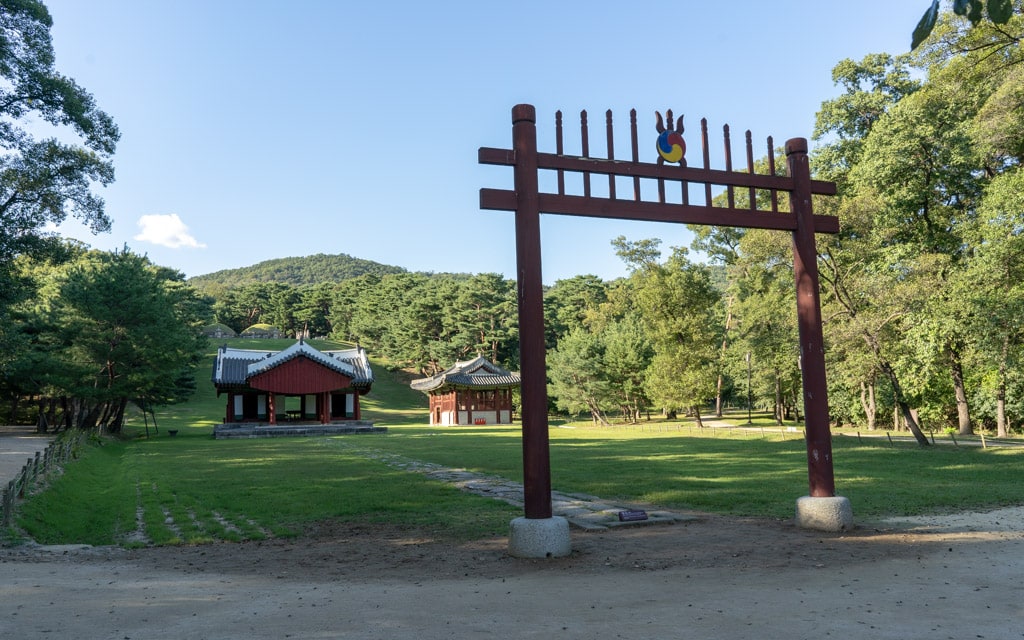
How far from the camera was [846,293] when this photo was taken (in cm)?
2033

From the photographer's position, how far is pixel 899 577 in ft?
17.9

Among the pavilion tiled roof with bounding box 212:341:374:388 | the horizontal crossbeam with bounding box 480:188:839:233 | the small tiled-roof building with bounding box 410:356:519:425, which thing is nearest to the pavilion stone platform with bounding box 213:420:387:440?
the pavilion tiled roof with bounding box 212:341:374:388

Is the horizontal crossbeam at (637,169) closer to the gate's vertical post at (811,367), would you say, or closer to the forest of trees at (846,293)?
the gate's vertical post at (811,367)

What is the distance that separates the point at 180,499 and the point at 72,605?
23.6ft

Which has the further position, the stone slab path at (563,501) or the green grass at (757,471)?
the green grass at (757,471)

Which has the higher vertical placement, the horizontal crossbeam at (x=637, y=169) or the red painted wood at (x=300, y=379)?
the horizontal crossbeam at (x=637, y=169)

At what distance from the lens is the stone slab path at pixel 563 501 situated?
847 centimetres

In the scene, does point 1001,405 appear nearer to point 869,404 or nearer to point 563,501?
point 869,404

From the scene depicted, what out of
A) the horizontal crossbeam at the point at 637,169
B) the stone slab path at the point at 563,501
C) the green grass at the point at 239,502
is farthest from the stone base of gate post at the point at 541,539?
the horizontal crossbeam at the point at 637,169

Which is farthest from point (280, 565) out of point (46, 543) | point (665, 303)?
point (665, 303)

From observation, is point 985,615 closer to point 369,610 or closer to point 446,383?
point 369,610

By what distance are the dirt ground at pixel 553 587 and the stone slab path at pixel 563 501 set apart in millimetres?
554

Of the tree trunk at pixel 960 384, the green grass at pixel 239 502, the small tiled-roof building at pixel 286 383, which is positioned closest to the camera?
the green grass at pixel 239 502

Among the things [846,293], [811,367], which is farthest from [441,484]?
[846,293]
